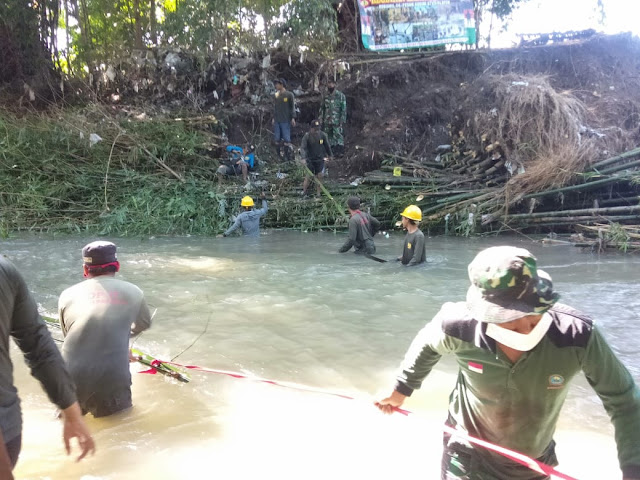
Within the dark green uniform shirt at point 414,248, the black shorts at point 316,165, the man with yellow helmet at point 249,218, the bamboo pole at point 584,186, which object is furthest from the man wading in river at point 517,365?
the black shorts at point 316,165

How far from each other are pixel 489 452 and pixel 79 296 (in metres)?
2.63

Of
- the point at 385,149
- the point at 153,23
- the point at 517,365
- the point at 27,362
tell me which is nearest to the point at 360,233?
the point at 385,149

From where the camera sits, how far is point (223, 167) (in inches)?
539

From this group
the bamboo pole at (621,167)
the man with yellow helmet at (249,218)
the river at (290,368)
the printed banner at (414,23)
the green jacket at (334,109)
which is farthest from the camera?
the green jacket at (334,109)

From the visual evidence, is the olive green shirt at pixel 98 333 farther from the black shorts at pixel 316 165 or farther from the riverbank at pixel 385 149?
the black shorts at pixel 316 165

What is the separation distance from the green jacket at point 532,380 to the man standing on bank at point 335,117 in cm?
1445

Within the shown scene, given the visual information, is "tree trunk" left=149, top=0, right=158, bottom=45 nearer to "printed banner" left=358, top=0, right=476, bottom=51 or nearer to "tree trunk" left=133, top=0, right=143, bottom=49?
"tree trunk" left=133, top=0, right=143, bottom=49

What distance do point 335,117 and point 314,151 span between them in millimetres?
3510

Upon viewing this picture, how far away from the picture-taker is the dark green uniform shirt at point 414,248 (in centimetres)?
782

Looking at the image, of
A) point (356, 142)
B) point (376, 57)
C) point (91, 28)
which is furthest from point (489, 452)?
point (91, 28)

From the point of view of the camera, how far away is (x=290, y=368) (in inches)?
180

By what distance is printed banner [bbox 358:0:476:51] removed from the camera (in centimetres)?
1517

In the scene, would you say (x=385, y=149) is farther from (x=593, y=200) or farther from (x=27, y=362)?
(x=27, y=362)

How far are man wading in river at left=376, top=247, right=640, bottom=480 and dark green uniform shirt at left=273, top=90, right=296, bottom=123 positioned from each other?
41.5 ft
